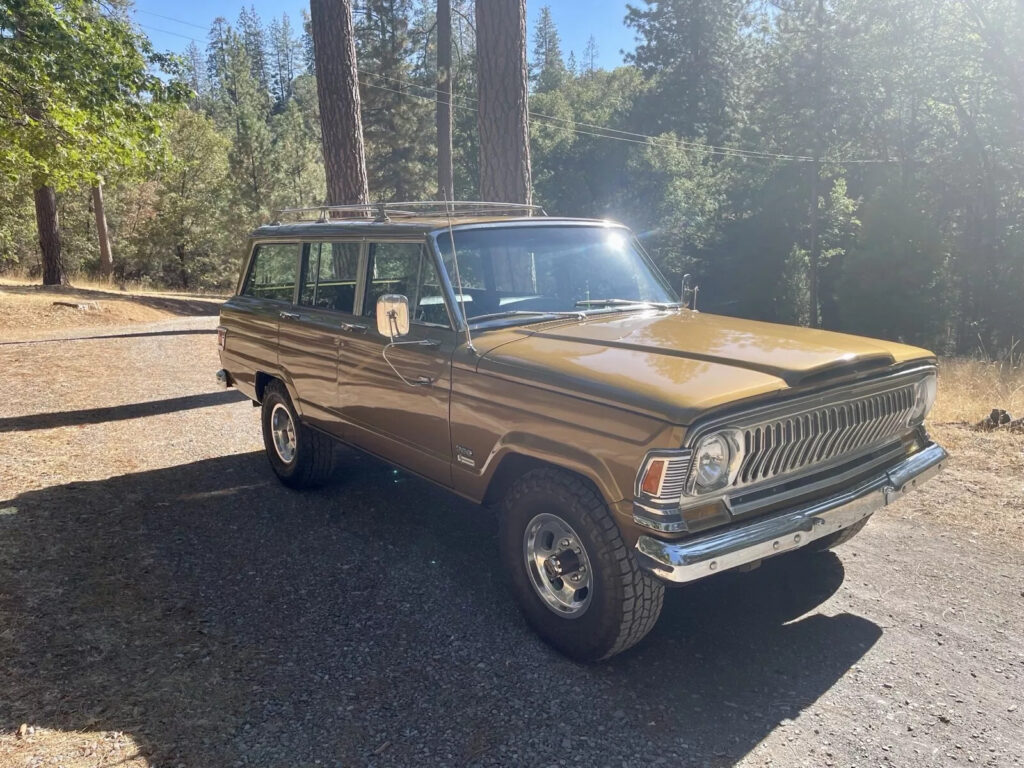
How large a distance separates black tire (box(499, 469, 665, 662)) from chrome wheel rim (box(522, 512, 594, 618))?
0.02 meters

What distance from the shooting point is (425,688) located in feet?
10.5

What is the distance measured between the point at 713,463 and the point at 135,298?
21324 mm

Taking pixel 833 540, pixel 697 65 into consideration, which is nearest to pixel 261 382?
pixel 833 540

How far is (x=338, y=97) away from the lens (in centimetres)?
1065

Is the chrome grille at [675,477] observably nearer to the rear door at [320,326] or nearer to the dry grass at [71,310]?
the rear door at [320,326]

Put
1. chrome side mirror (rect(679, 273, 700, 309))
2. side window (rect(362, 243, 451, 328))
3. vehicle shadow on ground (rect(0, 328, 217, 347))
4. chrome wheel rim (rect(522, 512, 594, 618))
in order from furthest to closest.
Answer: vehicle shadow on ground (rect(0, 328, 217, 347)), chrome side mirror (rect(679, 273, 700, 309)), side window (rect(362, 243, 451, 328)), chrome wheel rim (rect(522, 512, 594, 618))

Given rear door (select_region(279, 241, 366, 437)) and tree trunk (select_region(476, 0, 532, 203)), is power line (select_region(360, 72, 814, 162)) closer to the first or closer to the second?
tree trunk (select_region(476, 0, 532, 203))

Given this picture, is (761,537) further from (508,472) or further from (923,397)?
(923,397)

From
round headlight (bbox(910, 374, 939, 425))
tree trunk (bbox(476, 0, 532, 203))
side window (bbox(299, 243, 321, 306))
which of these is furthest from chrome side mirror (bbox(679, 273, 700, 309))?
tree trunk (bbox(476, 0, 532, 203))

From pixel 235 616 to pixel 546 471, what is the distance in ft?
6.01

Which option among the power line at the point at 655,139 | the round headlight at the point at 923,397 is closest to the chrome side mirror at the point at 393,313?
the round headlight at the point at 923,397

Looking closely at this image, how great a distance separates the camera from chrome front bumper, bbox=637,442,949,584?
279 centimetres

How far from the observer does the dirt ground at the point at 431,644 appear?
287cm

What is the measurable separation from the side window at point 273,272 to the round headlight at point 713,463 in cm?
358
